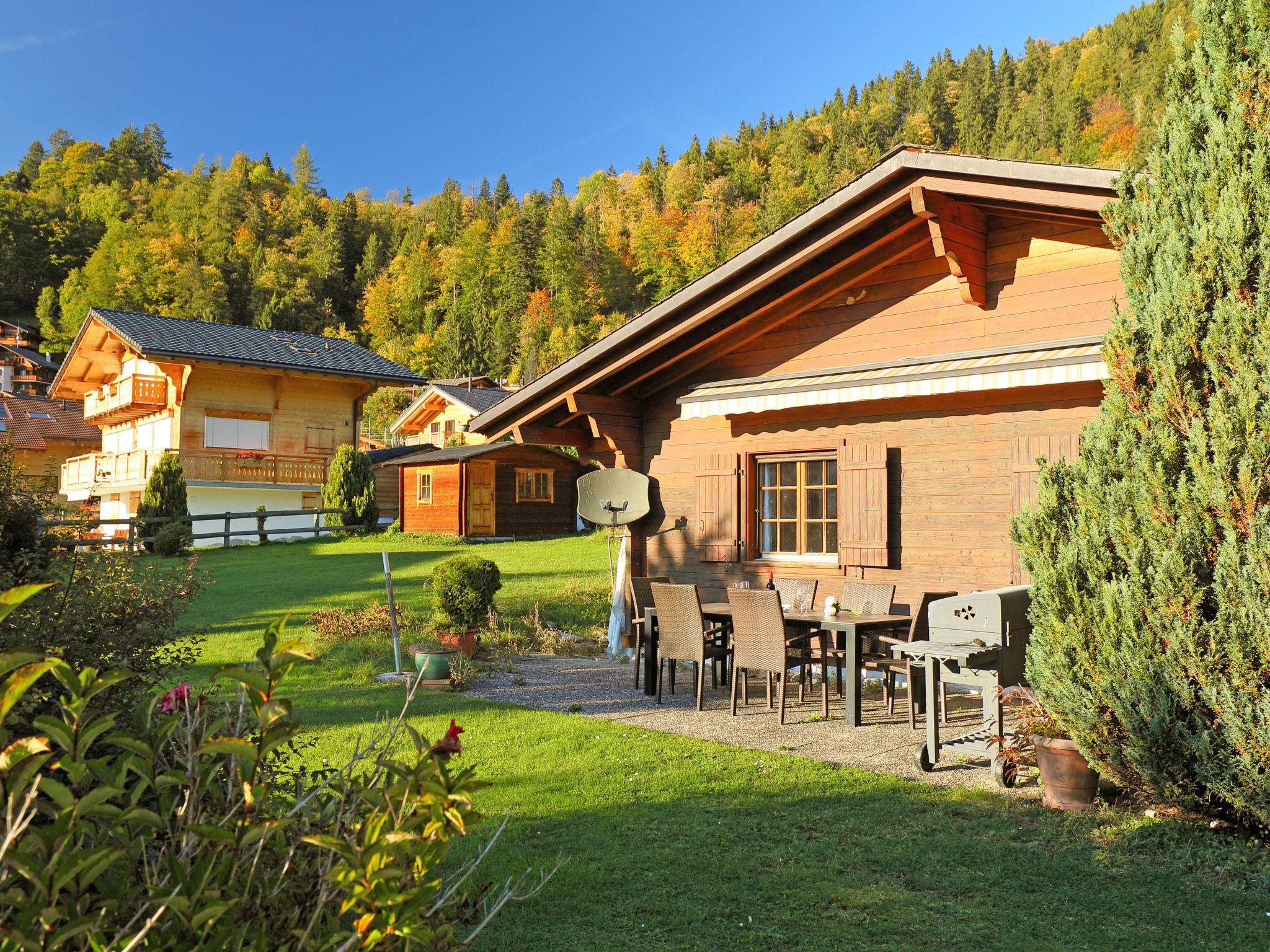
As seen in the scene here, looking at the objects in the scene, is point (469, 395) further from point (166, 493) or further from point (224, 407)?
point (166, 493)

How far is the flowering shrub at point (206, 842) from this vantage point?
145 cm

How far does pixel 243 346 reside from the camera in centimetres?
2880

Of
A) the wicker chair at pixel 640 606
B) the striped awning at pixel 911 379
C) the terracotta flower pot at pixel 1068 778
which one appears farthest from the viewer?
the wicker chair at pixel 640 606

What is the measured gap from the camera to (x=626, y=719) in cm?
678

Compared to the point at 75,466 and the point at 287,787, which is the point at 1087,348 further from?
the point at 75,466

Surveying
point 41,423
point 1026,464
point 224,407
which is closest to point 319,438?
point 224,407

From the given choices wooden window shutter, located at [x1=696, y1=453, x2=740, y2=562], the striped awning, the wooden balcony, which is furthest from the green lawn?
the wooden balcony

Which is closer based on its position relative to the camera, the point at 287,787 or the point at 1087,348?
the point at 287,787

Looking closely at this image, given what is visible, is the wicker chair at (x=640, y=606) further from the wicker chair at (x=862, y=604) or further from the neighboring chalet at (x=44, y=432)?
the neighboring chalet at (x=44, y=432)

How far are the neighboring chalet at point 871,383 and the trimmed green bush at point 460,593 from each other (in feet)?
Answer: 5.30

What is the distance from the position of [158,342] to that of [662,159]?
50.2 meters

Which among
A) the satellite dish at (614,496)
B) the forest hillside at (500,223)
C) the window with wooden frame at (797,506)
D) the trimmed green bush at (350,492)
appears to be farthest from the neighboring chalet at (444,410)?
the window with wooden frame at (797,506)

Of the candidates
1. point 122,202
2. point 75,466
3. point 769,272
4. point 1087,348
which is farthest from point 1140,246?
point 122,202

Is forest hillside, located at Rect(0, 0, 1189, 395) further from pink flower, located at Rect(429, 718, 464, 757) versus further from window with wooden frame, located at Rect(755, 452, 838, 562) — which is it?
pink flower, located at Rect(429, 718, 464, 757)
